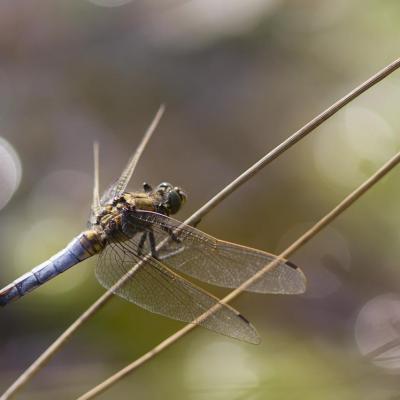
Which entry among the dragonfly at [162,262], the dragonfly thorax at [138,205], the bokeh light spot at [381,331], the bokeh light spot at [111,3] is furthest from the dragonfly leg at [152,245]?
the bokeh light spot at [111,3]

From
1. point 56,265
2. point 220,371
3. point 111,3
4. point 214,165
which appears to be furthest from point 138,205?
point 111,3

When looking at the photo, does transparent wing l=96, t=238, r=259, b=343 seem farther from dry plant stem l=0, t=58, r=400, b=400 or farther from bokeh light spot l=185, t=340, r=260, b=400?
bokeh light spot l=185, t=340, r=260, b=400

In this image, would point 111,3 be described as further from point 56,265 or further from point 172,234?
point 172,234

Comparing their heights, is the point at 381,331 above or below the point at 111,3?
below

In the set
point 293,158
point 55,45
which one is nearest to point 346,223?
point 293,158

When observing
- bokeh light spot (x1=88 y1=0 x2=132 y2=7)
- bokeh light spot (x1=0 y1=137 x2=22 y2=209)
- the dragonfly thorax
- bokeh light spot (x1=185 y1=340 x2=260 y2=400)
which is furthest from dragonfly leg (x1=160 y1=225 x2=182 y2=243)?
bokeh light spot (x1=88 y1=0 x2=132 y2=7)

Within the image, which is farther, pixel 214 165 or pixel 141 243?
pixel 214 165

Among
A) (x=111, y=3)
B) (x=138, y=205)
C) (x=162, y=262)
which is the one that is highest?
(x=111, y=3)
